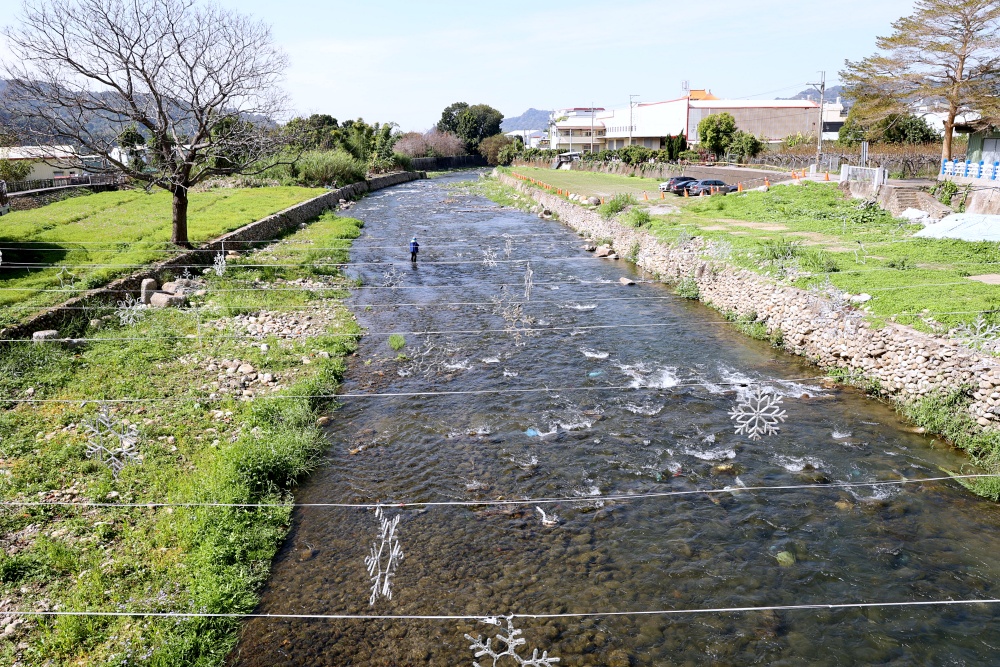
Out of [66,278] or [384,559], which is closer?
[384,559]

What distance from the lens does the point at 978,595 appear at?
8.66 metres

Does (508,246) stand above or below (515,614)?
above

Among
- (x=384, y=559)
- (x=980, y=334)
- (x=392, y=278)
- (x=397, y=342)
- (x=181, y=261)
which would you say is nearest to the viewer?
(x=384, y=559)

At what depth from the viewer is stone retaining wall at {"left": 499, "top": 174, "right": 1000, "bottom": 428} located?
12.6m

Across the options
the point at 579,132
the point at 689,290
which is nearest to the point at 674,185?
the point at 689,290

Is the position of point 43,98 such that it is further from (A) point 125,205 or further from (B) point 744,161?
(B) point 744,161

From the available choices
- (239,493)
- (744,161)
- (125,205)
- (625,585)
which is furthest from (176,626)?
(744,161)

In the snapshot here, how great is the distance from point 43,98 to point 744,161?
57.0 metres

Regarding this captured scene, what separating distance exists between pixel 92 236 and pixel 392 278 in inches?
469

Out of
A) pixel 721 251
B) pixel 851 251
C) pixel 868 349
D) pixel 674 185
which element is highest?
pixel 674 185

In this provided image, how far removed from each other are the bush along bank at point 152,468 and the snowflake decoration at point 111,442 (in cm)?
3

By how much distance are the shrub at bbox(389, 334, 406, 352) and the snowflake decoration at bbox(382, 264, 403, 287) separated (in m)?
7.27

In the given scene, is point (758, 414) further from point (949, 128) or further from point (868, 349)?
point (949, 128)

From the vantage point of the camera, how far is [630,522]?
10.6 m
